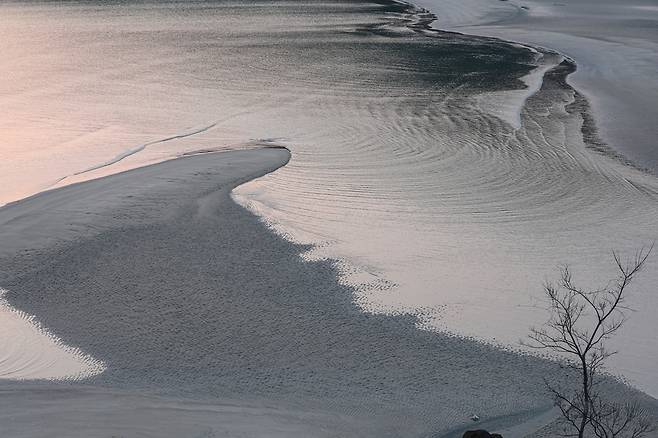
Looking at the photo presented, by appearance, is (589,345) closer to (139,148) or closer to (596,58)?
(139,148)

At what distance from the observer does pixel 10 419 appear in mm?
7191

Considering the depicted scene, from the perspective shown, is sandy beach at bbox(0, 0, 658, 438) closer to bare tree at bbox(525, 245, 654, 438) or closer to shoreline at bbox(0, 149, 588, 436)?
shoreline at bbox(0, 149, 588, 436)

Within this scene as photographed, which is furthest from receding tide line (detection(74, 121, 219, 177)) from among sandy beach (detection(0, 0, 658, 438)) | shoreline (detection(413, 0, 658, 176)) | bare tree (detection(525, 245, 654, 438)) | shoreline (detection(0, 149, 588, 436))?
bare tree (detection(525, 245, 654, 438))

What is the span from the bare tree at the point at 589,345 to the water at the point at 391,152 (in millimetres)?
209

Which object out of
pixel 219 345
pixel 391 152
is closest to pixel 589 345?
pixel 219 345

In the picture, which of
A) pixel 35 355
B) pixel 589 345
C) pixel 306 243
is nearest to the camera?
pixel 589 345

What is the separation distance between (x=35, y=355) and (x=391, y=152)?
9.00 meters

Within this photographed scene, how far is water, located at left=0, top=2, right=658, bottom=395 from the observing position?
33.8 ft

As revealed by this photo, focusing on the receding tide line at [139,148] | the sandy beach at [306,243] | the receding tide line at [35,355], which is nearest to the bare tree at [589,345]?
the sandy beach at [306,243]

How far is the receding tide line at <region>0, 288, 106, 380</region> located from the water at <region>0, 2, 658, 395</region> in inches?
125

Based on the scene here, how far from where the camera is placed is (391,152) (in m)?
16.0

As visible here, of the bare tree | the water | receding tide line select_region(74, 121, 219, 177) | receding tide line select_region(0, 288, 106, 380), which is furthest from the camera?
receding tide line select_region(74, 121, 219, 177)

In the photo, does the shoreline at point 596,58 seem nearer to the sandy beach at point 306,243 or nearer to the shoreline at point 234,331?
the sandy beach at point 306,243

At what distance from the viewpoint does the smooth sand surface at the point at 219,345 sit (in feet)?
24.1
